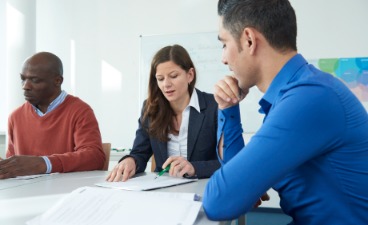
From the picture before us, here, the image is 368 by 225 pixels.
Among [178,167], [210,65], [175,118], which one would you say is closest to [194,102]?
[175,118]

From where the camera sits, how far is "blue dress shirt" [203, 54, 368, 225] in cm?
71

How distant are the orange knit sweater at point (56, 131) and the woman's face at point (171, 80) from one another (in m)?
0.45

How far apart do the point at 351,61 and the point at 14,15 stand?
3441 millimetres

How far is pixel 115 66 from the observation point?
12.4 feet

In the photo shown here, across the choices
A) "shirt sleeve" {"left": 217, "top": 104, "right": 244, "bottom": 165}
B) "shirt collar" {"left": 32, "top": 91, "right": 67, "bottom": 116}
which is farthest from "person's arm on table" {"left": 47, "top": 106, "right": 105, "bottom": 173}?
"shirt sleeve" {"left": 217, "top": 104, "right": 244, "bottom": 165}

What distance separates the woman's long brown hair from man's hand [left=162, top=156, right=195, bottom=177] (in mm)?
400

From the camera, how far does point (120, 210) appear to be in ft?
2.62

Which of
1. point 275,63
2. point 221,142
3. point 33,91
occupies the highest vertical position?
point 275,63

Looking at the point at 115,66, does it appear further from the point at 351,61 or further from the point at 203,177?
the point at 203,177

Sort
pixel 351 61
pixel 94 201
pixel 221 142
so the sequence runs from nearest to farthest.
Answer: pixel 94 201
pixel 221 142
pixel 351 61

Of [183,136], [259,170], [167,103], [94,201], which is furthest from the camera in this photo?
[167,103]

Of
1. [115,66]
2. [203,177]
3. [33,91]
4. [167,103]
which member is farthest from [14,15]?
[203,177]

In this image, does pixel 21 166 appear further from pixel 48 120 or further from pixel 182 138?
pixel 182 138

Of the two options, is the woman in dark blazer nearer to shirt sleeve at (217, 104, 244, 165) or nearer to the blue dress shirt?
shirt sleeve at (217, 104, 244, 165)
